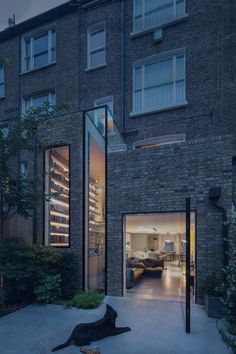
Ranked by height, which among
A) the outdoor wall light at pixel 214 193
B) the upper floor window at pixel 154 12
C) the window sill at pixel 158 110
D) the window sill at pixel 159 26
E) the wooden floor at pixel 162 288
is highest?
the upper floor window at pixel 154 12

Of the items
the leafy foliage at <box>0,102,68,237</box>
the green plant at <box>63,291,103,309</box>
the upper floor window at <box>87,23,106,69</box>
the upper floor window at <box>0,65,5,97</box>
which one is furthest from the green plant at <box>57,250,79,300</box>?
the upper floor window at <box>0,65,5,97</box>

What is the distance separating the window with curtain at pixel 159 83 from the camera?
11969mm

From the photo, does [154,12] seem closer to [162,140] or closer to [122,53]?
[122,53]

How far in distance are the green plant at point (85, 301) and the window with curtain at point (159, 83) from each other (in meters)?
7.88

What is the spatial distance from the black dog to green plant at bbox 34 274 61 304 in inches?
97.1

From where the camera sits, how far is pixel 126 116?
1270 centimetres

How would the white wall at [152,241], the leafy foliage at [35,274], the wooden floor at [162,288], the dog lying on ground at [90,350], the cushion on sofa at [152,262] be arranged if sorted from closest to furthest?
1. the dog lying on ground at [90,350]
2. the leafy foliage at [35,274]
3. the wooden floor at [162,288]
4. the cushion on sofa at [152,262]
5. the white wall at [152,241]

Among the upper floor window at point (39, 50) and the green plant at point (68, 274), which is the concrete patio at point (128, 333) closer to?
the green plant at point (68, 274)

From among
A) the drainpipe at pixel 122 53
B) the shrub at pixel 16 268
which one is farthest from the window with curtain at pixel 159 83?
the shrub at pixel 16 268

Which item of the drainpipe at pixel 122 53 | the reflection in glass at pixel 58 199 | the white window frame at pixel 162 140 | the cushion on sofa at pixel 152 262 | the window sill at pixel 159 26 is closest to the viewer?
the reflection in glass at pixel 58 199

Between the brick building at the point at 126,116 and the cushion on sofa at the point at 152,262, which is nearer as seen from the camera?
the brick building at the point at 126,116

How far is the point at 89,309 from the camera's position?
24.9 feet

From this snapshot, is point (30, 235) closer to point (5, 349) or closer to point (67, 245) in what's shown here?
point (67, 245)

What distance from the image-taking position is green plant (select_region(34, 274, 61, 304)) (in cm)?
801
